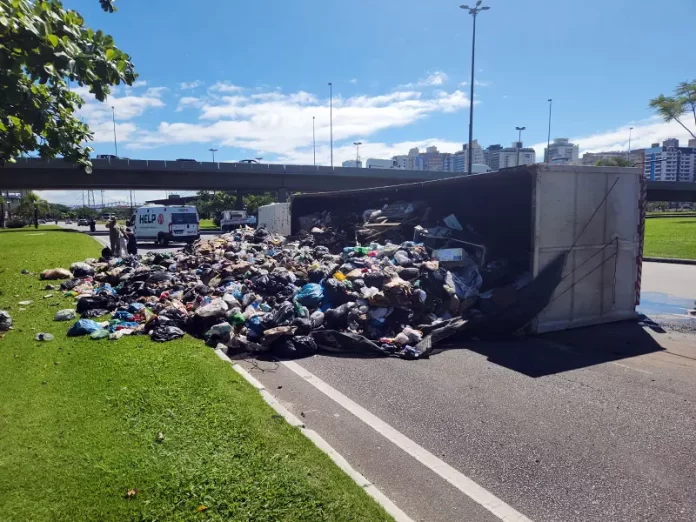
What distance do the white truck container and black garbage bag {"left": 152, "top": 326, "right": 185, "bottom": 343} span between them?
1271 centimetres

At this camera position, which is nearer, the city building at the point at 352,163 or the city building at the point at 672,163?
the city building at the point at 352,163

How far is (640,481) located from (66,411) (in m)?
4.76

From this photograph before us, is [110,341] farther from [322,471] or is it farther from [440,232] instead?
[440,232]

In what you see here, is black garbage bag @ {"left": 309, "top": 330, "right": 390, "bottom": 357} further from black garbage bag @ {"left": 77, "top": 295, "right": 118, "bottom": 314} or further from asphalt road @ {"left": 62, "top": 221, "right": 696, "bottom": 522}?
black garbage bag @ {"left": 77, "top": 295, "right": 118, "bottom": 314}

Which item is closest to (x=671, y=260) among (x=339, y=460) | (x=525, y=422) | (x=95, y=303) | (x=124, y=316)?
(x=525, y=422)

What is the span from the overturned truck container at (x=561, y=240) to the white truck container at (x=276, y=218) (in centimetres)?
1144

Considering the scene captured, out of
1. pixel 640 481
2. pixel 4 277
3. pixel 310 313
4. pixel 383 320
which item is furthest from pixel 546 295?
pixel 4 277

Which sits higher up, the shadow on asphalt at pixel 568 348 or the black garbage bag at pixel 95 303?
the black garbage bag at pixel 95 303

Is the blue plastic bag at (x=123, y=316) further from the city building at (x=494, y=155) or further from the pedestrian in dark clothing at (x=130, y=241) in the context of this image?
the city building at (x=494, y=155)

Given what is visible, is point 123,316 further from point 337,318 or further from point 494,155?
point 494,155

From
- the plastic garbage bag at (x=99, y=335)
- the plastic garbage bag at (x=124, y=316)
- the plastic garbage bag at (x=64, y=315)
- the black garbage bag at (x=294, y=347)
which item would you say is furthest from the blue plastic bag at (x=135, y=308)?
the black garbage bag at (x=294, y=347)

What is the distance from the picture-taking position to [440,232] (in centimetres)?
1095

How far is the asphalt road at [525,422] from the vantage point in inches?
134

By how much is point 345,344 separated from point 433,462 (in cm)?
354
